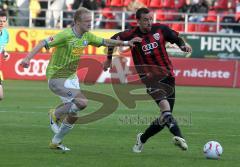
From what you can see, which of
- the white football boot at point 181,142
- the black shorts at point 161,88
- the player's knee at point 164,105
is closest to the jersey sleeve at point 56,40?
the black shorts at point 161,88

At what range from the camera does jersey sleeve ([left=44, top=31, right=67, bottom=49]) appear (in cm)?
1243

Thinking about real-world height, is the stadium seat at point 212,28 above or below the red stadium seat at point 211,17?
below

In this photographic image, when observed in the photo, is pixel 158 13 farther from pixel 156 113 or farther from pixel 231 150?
pixel 231 150

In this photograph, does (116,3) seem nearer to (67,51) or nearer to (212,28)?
(212,28)

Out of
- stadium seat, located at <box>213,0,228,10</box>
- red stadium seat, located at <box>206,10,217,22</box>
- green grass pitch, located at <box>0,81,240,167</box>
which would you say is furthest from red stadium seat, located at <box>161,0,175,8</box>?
green grass pitch, located at <box>0,81,240,167</box>

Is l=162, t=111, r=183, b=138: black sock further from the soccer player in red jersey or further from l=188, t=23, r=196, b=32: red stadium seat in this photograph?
l=188, t=23, r=196, b=32: red stadium seat

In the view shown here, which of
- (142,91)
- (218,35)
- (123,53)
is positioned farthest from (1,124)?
(218,35)

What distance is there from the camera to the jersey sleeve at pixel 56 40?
12.4 m

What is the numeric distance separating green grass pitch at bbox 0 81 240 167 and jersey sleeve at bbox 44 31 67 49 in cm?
174

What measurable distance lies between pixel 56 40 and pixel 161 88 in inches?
75.1

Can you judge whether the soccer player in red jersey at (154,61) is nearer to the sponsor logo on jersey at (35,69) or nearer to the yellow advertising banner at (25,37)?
the sponsor logo on jersey at (35,69)

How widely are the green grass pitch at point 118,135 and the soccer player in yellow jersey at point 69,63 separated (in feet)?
1.60

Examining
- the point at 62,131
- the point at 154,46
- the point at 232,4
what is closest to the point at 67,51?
the point at 62,131

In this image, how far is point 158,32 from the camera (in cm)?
1282
